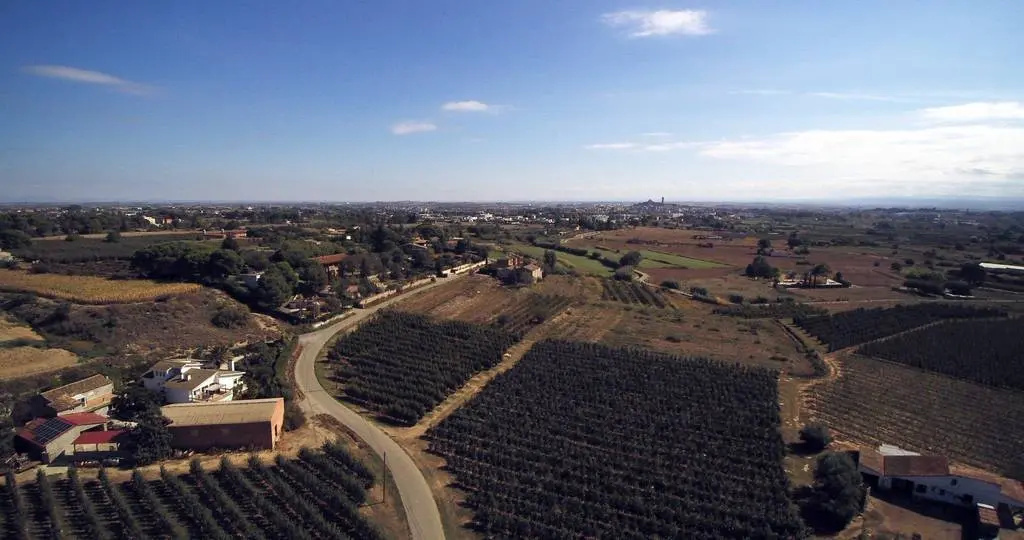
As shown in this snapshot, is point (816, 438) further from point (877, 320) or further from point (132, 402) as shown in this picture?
point (132, 402)

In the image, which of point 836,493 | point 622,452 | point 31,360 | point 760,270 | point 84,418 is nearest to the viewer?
point 836,493

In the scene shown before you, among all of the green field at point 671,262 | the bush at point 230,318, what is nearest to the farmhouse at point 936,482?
the bush at point 230,318

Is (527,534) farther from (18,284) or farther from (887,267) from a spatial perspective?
(887,267)

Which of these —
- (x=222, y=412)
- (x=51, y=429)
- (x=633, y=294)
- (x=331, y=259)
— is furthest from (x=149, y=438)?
(x=633, y=294)

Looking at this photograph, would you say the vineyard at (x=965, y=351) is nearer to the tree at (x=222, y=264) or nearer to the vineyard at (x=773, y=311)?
the vineyard at (x=773, y=311)

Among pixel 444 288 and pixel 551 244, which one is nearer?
pixel 444 288

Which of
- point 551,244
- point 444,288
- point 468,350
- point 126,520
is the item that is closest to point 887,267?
point 551,244

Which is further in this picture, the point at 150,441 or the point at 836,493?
A: the point at 150,441
